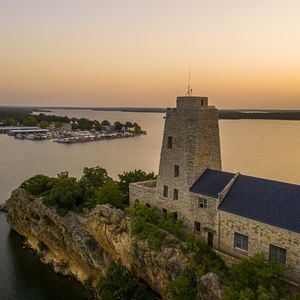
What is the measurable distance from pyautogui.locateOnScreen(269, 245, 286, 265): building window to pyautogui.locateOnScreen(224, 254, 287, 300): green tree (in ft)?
5.57

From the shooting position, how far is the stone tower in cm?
3172

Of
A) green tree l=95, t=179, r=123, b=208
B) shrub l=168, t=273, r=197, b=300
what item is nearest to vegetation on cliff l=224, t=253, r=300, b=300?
shrub l=168, t=273, r=197, b=300

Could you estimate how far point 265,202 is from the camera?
26.4 meters

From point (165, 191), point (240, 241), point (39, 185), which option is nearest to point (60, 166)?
point (39, 185)

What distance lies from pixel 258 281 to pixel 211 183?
1034cm

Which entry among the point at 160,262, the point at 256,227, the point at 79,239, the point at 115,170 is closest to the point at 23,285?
the point at 79,239

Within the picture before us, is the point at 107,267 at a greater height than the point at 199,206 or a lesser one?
lesser

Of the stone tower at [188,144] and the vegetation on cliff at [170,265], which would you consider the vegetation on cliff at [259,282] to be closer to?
the vegetation on cliff at [170,265]

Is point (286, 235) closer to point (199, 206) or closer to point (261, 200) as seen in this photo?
point (261, 200)

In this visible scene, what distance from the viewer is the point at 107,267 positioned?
112 ft

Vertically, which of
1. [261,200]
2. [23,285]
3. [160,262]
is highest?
[261,200]

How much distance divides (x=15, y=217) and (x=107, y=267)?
20237mm

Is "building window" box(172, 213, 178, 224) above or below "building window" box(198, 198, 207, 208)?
below

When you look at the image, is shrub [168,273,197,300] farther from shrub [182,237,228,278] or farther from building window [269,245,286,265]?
building window [269,245,286,265]
